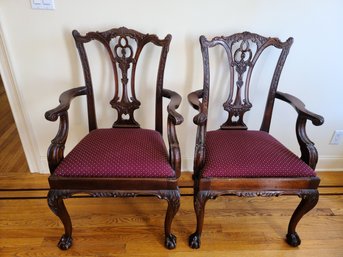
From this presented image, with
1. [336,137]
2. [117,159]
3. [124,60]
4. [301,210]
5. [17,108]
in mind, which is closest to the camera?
[117,159]

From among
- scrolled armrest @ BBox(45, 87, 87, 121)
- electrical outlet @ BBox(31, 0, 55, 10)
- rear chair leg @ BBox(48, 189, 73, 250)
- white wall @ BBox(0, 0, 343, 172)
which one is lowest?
rear chair leg @ BBox(48, 189, 73, 250)

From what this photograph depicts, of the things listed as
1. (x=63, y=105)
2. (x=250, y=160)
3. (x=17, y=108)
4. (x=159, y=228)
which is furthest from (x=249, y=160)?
(x=17, y=108)

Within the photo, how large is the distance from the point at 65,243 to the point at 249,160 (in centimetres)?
102

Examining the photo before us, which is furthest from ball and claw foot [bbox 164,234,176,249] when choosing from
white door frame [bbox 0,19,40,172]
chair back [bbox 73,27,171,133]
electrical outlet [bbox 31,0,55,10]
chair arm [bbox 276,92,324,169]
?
electrical outlet [bbox 31,0,55,10]

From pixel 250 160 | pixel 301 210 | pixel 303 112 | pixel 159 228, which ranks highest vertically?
pixel 303 112

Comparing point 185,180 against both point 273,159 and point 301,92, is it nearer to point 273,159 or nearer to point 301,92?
point 273,159

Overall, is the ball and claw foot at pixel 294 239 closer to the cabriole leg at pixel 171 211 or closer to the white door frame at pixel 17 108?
the cabriole leg at pixel 171 211

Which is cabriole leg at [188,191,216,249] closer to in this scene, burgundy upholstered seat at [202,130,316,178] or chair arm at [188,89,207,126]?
burgundy upholstered seat at [202,130,316,178]

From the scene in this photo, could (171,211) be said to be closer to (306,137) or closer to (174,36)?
(306,137)

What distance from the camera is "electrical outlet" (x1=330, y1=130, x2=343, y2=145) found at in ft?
5.74

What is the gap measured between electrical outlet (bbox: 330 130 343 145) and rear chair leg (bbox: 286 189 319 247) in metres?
0.84

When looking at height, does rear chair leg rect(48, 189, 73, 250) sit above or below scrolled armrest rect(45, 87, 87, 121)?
below

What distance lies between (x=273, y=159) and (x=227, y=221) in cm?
53

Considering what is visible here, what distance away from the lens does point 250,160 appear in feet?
3.67
